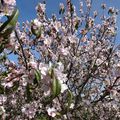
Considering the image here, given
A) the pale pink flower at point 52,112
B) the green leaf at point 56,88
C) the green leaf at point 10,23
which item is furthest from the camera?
the pale pink flower at point 52,112

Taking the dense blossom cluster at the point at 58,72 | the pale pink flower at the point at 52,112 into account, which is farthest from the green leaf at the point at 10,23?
the pale pink flower at the point at 52,112

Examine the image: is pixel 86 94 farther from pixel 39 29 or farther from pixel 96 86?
pixel 39 29

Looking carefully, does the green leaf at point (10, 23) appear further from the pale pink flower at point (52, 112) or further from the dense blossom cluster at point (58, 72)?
the pale pink flower at point (52, 112)

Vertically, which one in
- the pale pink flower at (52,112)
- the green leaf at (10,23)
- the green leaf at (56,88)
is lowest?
the green leaf at (56,88)

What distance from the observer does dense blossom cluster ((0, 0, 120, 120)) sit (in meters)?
2.23

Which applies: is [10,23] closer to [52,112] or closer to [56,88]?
[56,88]

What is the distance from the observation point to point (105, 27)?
28.8 ft

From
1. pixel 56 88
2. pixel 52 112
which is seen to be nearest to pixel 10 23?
pixel 56 88

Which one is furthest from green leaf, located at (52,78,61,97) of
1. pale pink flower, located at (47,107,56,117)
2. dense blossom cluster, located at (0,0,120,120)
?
pale pink flower, located at (47,107,56,117)

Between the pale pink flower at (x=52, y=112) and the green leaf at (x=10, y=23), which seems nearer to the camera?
the green leaf at (x=10, y=23)

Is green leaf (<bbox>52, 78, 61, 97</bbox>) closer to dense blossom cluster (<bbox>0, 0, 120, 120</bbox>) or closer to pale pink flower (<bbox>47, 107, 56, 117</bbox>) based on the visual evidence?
dense blossom cluster (<bbox>0, 0, 120, 120</bbox>)

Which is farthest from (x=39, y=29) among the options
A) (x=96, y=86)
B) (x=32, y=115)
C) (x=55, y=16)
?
(x=96, y=86)

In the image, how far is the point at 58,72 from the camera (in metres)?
2.11

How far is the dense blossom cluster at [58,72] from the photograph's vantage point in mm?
2230
